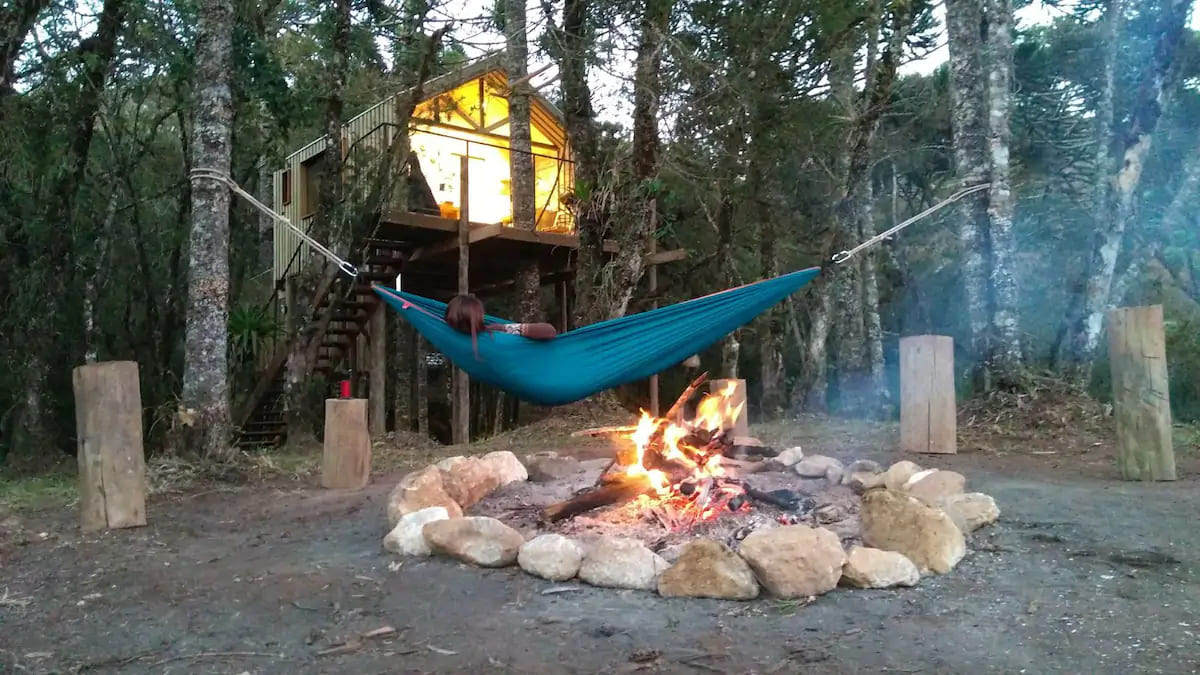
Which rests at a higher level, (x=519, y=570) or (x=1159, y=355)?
(x=1159, y=355)

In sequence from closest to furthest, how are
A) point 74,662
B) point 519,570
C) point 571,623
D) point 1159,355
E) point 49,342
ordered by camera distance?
point 74,662 < point 571,623 < point 519,570 < point 1159,355 < point 49,342

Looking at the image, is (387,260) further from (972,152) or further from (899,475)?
(899,475)

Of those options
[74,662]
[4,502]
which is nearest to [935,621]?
→ [74,662]

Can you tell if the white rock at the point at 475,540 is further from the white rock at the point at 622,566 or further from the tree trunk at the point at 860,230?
the tree trunk at the point at 860,230

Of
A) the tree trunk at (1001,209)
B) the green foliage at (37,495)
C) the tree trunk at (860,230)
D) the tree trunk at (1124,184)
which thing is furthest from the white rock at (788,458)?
the tree trunk at (860,230)

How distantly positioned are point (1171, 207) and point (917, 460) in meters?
4.86

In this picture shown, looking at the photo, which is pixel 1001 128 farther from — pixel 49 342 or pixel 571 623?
pixel 49 342

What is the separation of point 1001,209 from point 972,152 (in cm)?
40

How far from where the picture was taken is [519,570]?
2.19 meters

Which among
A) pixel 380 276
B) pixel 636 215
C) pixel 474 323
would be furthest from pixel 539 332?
pixel 380 276

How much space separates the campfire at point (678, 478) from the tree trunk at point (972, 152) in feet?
8.21

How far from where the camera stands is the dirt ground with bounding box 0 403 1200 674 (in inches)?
62.2

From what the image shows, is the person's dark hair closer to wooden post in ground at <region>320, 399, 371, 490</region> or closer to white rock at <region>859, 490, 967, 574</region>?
wooden post in ground at <region>320, 399, 371, 490</region>

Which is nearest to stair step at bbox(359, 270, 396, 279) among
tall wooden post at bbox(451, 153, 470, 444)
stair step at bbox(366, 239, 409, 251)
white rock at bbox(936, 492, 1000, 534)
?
stair step at bbox(366, 239, 409, 251)
